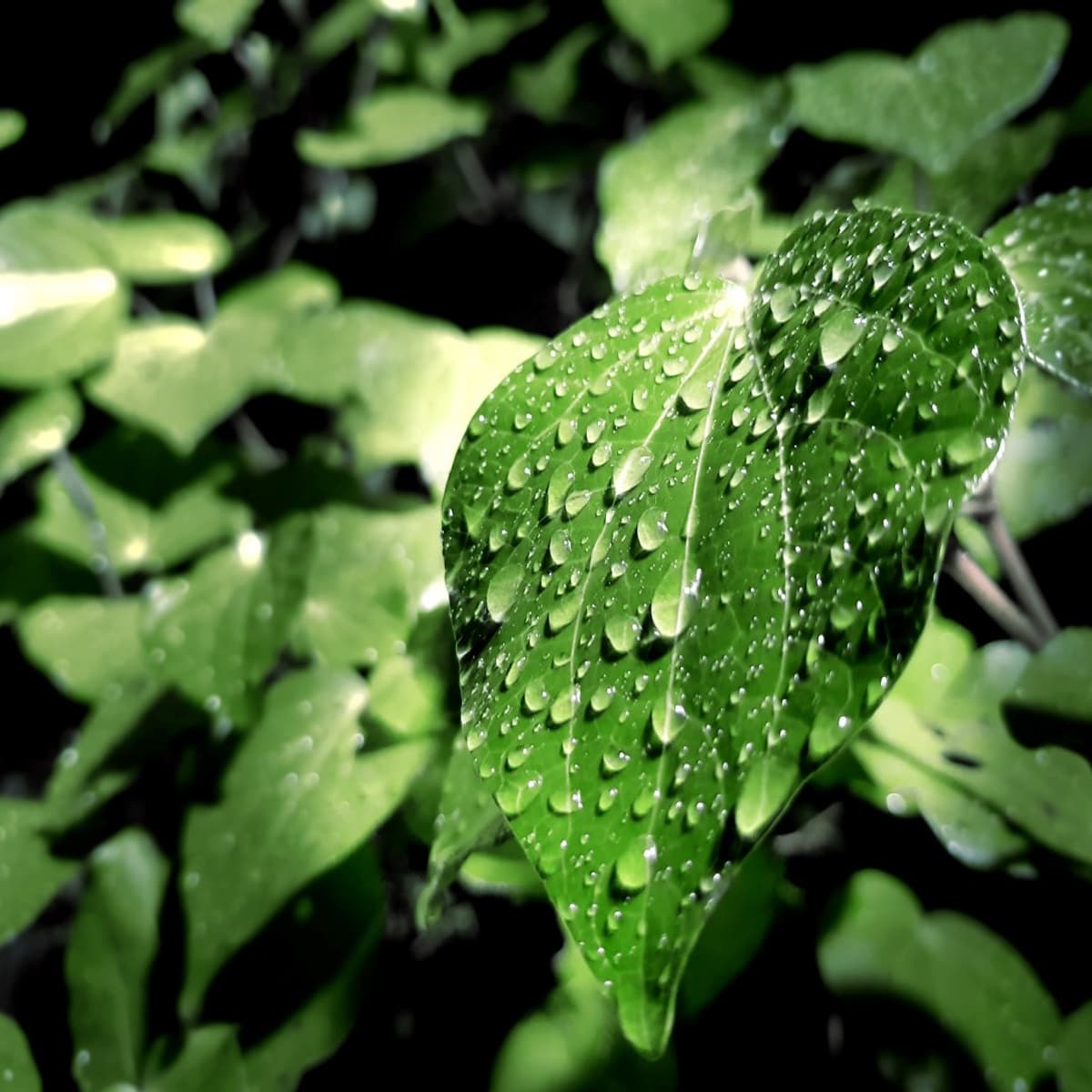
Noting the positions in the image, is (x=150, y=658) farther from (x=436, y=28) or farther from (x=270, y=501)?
(x=436, y=28)

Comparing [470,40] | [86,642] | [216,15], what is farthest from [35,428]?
[470,40]

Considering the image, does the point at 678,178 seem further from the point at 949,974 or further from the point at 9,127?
the point at 9,127

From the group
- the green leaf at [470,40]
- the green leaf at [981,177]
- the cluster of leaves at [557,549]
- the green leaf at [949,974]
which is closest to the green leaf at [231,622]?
the cluster of leaves at [557,549]

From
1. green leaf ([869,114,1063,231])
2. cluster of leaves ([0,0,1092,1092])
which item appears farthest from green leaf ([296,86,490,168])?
green leaf ([869,114,1063,231])

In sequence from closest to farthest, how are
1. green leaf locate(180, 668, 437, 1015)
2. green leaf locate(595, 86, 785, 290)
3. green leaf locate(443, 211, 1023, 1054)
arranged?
green leaf locate(443, 211, 1023, 1054)
green leaf locate(180, 668, 437, 1015)
green leaf locate(595, 86, 785, 290)

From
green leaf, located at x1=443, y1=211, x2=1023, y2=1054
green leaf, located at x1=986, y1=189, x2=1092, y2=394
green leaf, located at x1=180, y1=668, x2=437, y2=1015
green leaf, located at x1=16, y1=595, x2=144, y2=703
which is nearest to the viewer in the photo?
green leaf, located at x1=443, y1=211, x2=1023, y2=1054

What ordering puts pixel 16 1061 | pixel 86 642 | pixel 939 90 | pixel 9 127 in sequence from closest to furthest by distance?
pixel 16 1061 → pixel 939 90 → pixel 86 642 → pixel 9 127

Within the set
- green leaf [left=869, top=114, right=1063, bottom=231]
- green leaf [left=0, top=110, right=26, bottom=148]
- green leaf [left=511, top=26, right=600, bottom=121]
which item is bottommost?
green leaf [left=511, top=26, right=600, bottom=121]

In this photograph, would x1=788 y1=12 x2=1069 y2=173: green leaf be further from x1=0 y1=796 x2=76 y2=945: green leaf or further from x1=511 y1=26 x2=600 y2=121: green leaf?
x1=0 y1=796 x2=76 y2=945: green leaf
